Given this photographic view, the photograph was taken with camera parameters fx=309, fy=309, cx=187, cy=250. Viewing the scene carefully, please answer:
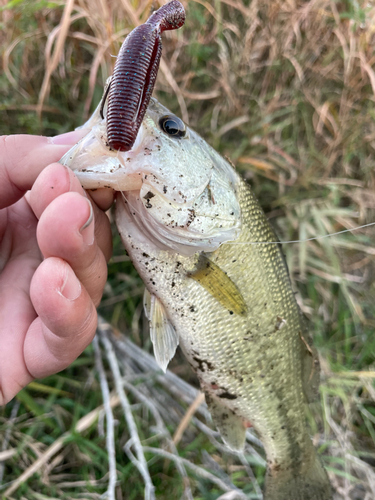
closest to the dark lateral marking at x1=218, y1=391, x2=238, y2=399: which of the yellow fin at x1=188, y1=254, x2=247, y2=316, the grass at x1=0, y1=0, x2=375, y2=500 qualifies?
the yellow fin at x1=188, y1=254, x2=247, y2=316

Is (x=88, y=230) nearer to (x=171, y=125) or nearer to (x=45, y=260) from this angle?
(x=45, y=260)

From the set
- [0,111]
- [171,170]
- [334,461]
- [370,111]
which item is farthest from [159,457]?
[370,111]

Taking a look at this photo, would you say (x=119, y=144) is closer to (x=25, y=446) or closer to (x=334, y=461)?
(x=25, y=446)

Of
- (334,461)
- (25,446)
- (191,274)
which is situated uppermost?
(191,274)

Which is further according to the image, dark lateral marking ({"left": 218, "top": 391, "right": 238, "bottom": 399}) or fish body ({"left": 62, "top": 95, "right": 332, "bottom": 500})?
dark lateral marking ({"left": 218, "top": 391, "right": 238, "bottom": 399})

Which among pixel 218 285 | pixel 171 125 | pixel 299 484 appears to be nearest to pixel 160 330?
pixel 218 285

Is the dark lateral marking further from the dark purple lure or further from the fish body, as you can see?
the dark purple lure

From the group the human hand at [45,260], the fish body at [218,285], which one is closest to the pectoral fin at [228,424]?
the fish body at [218,285]
